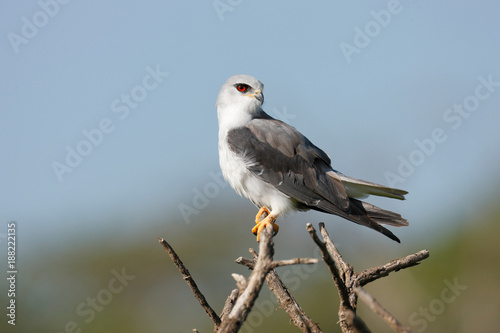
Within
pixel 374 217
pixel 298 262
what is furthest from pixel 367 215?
pixel 298 262

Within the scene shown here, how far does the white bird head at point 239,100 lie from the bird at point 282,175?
11 cm

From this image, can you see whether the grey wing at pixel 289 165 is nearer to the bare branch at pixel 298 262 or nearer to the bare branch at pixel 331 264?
the bare branch at pixel 331 264

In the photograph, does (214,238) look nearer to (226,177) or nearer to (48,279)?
(48,279)

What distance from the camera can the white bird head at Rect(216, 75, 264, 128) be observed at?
5.98 m

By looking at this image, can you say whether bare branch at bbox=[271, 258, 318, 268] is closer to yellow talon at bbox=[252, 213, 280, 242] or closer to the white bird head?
yellow talon at bbox=[252, 213, 280, 242]

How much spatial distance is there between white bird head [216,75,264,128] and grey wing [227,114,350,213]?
0.94 ft

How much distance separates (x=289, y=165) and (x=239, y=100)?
3.02 ft

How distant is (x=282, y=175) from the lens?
5.65 meters

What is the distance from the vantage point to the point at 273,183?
564cm

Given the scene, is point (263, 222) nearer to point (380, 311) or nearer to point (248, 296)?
point (248, 296)

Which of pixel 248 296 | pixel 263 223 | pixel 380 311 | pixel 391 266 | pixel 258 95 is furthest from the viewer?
A: pixel 258 95

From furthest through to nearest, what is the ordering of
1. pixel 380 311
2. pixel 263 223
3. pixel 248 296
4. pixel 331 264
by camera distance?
pixel 263 223 → pixel 331 264 → pixel 248 296 → pixel 380 311

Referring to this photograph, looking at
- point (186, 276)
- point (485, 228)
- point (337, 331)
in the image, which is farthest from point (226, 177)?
point (485, 228)

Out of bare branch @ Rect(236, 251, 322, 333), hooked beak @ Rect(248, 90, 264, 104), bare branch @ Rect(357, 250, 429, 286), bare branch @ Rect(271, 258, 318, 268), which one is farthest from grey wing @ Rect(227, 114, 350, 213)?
bare branch @ Rect(271, 258, 318, 268)
